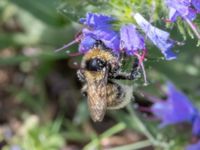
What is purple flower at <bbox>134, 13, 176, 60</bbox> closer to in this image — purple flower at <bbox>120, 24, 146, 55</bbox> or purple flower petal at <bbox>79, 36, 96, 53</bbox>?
purple flower at <bbox>120, 24, 146, 55</bbox>

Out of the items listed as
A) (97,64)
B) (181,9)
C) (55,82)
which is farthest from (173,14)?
(55,82)

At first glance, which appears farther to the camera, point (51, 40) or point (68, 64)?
point (68, 64)

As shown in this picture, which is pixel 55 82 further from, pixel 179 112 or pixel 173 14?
pixel 173 14

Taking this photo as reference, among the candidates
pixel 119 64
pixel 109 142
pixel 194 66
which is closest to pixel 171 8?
pixel 119 64

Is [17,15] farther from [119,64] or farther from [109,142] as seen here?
[119,64]

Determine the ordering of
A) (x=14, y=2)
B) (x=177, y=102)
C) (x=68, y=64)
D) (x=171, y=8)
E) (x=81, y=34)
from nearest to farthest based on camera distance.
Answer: (x=171, y=8), (x=81, y=34), (x=177, y=102), (x=14, y=2), (x=68, y=64)

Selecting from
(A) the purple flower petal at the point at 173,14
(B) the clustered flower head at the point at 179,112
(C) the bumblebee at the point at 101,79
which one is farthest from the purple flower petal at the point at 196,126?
(A) the purple flower petal at the point at 173,14

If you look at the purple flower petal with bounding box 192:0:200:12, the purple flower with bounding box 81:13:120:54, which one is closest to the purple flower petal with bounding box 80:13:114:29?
the purple flower with bounding box 81:13:120:54
